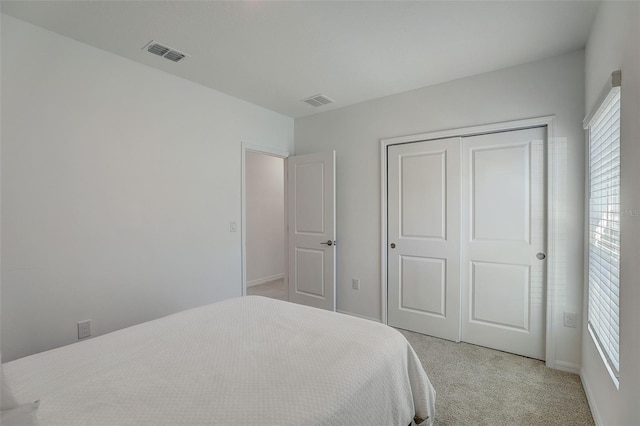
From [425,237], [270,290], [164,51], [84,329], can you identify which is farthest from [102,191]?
[270,290]

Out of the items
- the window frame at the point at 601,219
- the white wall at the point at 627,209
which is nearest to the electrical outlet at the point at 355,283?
the window frame at the point at 601,219

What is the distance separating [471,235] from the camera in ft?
9.23

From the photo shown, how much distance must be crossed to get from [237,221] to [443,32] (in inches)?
99.3

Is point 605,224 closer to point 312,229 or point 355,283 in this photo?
point 355,283

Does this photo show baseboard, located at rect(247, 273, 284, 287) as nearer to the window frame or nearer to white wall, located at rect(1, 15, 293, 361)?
white wall, located at rect(1, 15, 293, 361)

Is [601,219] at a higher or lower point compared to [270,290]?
higher

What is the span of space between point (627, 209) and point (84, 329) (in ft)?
10.7

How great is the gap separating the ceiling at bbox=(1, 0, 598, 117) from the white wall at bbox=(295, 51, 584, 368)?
168mm

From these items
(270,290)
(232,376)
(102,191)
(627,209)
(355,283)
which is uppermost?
(102,191)

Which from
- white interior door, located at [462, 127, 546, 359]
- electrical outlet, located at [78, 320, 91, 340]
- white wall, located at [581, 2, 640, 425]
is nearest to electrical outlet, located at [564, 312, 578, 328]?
white interior door, located at [462, 127, 546, 359]

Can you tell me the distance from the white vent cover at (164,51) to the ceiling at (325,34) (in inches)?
1.8

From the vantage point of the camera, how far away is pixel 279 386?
107cm

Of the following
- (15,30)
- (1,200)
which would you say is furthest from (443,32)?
(1,200)

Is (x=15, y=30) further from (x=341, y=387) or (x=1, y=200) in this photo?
(x=341, y=387)
